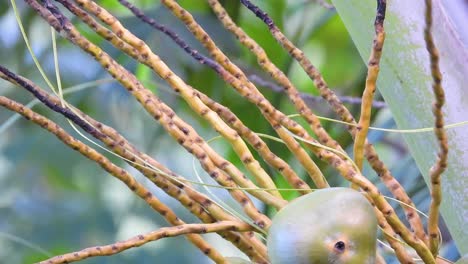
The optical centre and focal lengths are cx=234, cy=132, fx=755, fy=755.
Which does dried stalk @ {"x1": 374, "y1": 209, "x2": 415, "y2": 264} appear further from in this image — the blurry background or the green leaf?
the blurry background

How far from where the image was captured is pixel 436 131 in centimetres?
22

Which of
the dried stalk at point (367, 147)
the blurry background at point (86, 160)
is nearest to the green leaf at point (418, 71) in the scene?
the dried stalk at point (367, 147)

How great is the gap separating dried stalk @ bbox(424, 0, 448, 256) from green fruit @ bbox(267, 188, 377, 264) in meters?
0.02

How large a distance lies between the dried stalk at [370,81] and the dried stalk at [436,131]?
3 cm

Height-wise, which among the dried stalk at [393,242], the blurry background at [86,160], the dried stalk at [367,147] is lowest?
the dried stalk at [393,242]

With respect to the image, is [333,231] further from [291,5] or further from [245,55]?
[291,5]

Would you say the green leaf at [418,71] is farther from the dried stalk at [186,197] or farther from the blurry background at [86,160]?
the blurry background at [86,160]

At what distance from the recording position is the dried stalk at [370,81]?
245 millimetres

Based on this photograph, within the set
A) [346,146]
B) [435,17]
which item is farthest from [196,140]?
[346,146]

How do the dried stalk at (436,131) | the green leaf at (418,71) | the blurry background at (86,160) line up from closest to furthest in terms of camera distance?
1. the dried stalk at (436,131)
2. the green leaf at (418,71)
3. the blurry background at (86,160)

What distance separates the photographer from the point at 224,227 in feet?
0.88

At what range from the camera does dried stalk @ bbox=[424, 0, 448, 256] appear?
204 mm

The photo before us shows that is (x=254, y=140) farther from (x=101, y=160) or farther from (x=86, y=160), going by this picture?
(x=86, y=160)

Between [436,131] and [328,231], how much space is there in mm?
45
